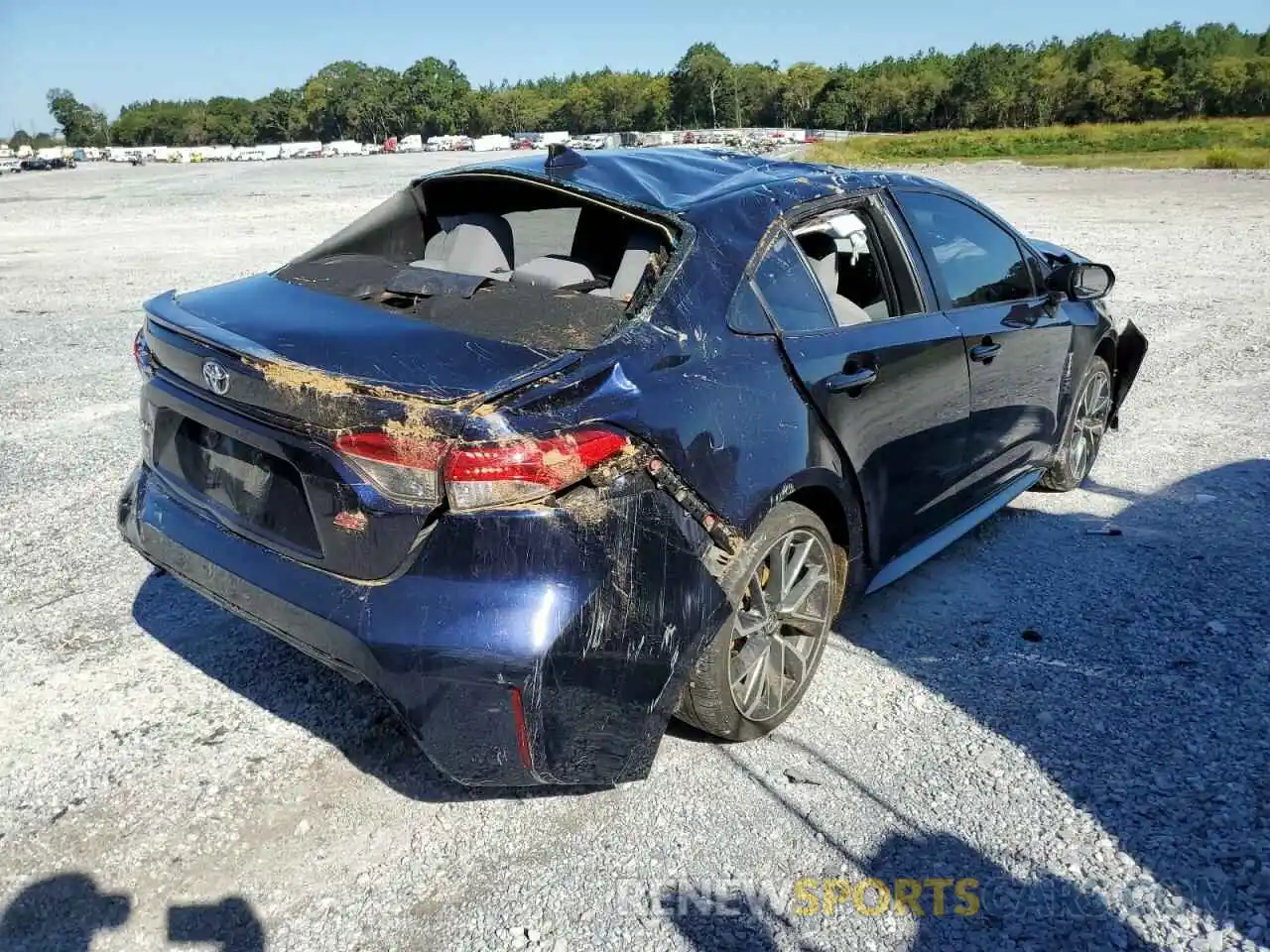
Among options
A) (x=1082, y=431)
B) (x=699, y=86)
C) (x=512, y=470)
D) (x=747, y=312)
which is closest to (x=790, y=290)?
(x=747, y=312)

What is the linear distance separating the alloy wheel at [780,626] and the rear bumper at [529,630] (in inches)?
14.7

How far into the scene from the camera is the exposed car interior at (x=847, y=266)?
135 inches

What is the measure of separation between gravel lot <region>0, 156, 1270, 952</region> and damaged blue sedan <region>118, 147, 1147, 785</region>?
1.01ft

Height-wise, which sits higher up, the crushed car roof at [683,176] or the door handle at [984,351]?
the crushed car roof at [683,176]

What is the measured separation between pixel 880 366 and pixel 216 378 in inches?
82.1

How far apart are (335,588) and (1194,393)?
22.5 ft

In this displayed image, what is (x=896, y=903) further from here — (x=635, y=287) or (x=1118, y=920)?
(x=635, y=287)

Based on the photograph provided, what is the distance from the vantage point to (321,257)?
11.6ft

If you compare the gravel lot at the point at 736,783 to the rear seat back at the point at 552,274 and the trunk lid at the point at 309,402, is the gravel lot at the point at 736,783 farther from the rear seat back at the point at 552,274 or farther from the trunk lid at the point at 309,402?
the rear seat back at the point at 552,274

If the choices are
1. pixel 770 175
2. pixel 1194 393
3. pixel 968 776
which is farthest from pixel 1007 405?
pixel 1194 393

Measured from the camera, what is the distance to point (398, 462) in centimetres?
234

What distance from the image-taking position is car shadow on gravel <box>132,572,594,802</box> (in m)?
2.98

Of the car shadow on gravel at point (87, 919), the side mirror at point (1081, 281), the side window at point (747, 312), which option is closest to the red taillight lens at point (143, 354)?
the car shadow on gravel at point (87, 919)

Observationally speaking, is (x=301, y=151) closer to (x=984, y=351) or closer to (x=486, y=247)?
(x=486, y=247)
